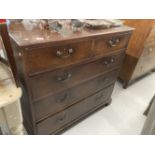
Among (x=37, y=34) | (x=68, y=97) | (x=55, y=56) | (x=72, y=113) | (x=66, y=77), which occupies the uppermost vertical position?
(x=37, y=34)

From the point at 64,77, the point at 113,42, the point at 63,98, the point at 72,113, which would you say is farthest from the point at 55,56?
the point at 72,113

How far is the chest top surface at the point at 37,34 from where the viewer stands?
0.70m

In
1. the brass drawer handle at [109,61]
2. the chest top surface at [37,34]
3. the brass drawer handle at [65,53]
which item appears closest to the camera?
the chest top surface at [37,34]

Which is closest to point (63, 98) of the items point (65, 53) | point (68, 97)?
point (68, 97)

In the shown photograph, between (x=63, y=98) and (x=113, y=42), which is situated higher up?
(x=113, y=42)

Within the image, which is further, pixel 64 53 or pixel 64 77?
pixel 64 77

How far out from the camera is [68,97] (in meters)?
1.12

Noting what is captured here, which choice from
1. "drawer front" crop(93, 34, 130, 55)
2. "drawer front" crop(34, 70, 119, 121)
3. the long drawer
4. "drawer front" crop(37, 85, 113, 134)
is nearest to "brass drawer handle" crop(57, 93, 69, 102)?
"drawer front" crop(34, 70, 119, 121)

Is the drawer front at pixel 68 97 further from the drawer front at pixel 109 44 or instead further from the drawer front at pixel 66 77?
the drawer front at pixel 109 44

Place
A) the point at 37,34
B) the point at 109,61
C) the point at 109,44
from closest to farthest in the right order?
the point at 37,34, the point at 109,44, the point at 109,61

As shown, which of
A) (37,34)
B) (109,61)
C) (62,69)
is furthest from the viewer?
A: (109,61)

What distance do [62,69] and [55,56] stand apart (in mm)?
122

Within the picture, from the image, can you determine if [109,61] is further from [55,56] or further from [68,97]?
[55,56]

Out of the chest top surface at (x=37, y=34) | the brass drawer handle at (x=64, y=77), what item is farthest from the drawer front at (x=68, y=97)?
the chest top surface at (x=37, y=34)
